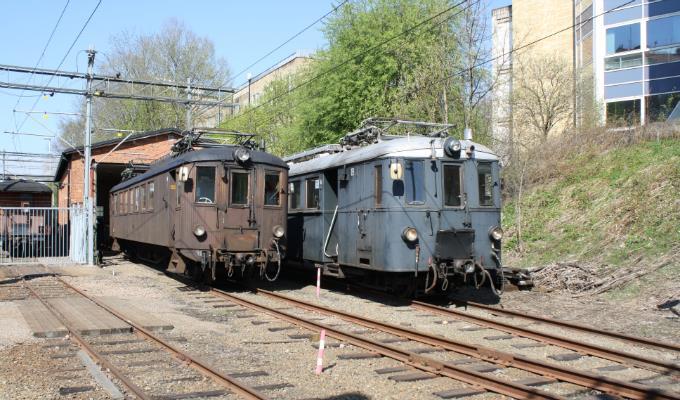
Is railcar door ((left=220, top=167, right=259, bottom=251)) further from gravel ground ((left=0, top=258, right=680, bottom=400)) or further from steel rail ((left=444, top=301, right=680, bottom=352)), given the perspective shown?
steel rail ((left=444, top=301, right=680, bottom=352))

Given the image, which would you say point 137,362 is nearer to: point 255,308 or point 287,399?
point 287,399

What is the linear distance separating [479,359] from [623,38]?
94.1 feet

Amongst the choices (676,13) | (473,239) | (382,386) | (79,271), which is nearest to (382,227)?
(473,239)

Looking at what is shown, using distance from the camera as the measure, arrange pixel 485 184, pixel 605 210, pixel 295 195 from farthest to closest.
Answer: pixel 605 210, pixel 295 195, pixel 485 184

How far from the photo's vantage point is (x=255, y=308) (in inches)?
483

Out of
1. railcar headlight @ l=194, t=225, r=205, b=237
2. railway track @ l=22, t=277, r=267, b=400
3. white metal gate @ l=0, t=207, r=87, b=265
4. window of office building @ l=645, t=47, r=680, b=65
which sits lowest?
railway track @ l=22, t=277, r=267, b=400

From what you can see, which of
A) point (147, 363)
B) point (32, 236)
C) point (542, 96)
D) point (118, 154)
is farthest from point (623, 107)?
point (147, 363)

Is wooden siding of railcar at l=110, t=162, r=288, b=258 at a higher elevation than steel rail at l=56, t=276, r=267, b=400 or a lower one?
higher

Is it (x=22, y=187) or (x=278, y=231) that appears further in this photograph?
(x=22, y=187)

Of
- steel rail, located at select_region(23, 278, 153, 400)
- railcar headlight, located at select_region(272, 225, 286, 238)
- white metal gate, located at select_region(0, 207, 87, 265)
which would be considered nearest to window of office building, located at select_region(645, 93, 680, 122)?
railcar headlight, located at select_region(272, 225, 286, 238)

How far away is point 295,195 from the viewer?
55.1ft

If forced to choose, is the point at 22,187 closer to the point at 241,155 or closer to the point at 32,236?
the point at 32,236

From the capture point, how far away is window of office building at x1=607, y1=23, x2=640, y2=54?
1221 inches

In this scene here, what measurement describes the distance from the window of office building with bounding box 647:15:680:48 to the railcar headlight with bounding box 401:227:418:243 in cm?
2384
